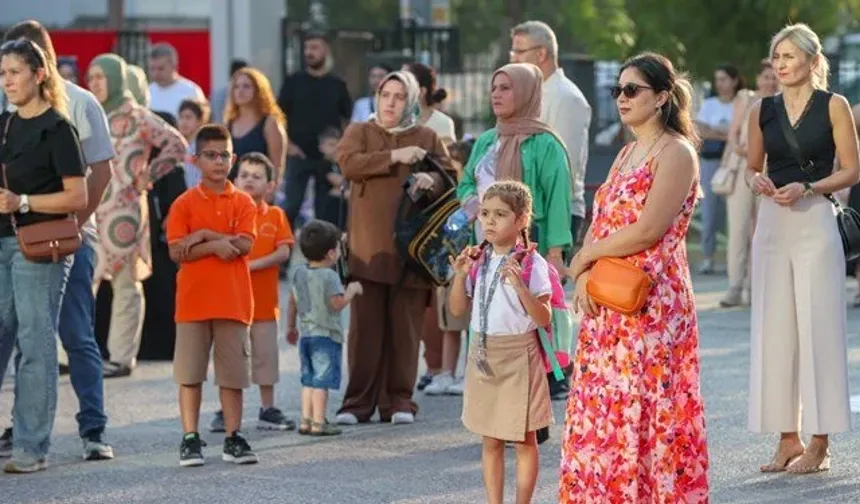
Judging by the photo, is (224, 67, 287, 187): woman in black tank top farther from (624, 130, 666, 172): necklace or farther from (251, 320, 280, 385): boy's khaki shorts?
(624, 130, 666, 172): necklace

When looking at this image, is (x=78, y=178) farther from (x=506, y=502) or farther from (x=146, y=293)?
(x=146, y=293)

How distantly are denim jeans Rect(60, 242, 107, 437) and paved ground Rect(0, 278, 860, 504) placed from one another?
0.73 ft

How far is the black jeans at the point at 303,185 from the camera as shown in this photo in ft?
64.6

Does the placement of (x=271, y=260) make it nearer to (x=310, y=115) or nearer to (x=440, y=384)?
(x=440, y=384)

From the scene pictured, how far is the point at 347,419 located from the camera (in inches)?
454

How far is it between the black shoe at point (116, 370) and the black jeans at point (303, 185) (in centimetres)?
598

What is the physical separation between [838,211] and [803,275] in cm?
35

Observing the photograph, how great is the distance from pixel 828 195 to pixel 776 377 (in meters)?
0.84

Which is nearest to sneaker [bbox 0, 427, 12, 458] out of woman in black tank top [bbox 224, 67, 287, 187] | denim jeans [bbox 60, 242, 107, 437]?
denim jeans [bbox 60, 242, 107, 437]

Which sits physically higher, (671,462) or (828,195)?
(828,195)

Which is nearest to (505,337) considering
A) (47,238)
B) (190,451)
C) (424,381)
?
(190,451)

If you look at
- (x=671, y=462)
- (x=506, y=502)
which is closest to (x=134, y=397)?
(x=506, y=502)

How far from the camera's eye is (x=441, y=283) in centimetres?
1139

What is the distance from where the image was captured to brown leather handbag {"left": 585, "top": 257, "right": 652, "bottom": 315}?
25.1 feet
